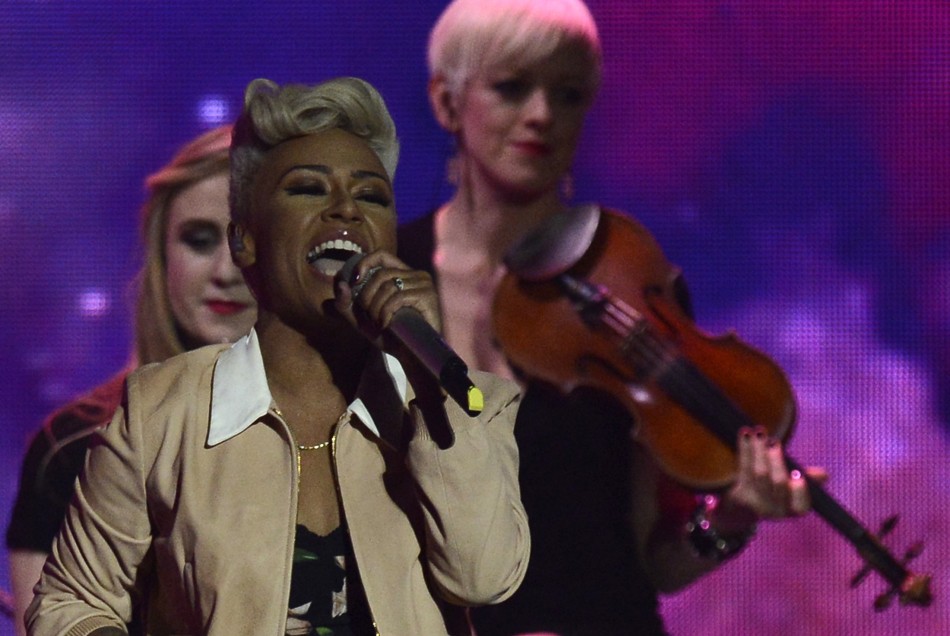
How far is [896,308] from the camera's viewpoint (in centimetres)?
277

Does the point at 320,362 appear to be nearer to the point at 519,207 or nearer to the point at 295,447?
the point at 295,447

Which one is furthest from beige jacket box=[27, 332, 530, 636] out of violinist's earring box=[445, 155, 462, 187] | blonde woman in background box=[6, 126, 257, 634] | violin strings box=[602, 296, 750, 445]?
violinist's earring box=[445, 155, 462, 187]

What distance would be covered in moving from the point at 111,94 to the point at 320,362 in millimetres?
1364

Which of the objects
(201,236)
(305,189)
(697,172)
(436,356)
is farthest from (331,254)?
(697,172)

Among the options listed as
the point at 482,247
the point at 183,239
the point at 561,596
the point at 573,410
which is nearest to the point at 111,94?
the point at 183,239

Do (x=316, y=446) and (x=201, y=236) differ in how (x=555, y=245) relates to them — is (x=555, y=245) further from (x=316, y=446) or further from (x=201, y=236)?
(x=316, y=446)

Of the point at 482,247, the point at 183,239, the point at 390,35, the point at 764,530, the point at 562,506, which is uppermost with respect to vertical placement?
the point at 390,35

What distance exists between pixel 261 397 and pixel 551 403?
1062 millimetres

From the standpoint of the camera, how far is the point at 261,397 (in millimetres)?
1556

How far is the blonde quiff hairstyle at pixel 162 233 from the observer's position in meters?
2.69

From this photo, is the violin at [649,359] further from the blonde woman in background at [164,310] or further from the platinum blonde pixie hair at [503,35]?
the blonde woman in background at [164,310]

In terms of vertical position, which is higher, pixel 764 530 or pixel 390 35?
pixel 390 35

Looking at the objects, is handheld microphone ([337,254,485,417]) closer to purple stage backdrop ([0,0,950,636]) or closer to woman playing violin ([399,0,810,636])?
woman playing violin ([399,0,810,636])

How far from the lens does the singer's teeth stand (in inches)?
61.1
